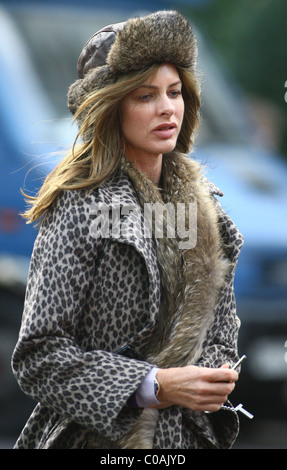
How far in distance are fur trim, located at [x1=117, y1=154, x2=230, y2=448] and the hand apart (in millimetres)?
124

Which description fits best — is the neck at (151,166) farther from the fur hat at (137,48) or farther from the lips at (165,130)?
the fur hat at (137,48)

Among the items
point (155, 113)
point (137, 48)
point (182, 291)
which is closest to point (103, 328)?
point (182, 291)

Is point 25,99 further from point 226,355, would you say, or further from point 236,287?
point 226,355

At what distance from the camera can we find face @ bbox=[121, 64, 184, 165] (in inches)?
115

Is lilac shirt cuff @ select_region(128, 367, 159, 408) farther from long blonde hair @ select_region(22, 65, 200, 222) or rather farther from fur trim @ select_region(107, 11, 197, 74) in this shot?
fur trim @ select_region(107, 11, 197, 74)

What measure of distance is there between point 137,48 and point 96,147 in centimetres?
31

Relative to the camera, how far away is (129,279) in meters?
2.85

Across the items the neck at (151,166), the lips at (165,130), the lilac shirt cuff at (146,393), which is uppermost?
the lips at (165,130)

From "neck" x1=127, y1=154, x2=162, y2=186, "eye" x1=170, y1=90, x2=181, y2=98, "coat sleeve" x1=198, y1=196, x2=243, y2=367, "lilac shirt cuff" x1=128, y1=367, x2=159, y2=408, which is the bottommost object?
"lilac shirt cuff" x1=128, y1=367, x2=159, y2=408

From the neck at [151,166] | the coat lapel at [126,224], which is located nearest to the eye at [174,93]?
the neck at [151,166]

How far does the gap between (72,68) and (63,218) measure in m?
3.43

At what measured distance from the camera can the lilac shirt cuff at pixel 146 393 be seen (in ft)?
9.04

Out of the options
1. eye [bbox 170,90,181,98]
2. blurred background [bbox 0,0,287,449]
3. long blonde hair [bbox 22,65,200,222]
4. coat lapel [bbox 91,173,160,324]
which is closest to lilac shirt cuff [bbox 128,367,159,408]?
coat lapel [bbox 91,173,160,324]

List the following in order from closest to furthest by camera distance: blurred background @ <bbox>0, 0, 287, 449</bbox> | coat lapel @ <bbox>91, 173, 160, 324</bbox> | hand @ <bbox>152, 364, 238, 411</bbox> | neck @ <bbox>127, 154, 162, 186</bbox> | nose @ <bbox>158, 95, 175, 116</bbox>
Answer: hand @ <bbox>152, 364, 238, 411</bbox>
coat lapel @ <bbox>91, 173, 160, 324</bbox>
nose @ <bbox>158, 95, 175, 116</bbox>
neck @ <bbox>127, 154, 162, 186</bbox>
blurred background @ <bbox>0, 0, 287, 449</bbox>
